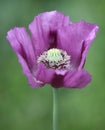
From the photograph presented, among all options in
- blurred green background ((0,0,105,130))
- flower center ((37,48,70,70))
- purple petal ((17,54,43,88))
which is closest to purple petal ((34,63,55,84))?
purple petal ((17,54,43,88))

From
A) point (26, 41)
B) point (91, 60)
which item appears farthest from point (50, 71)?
point (91, 60)

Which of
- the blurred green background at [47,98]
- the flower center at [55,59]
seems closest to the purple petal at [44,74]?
the flower center at [55,59]

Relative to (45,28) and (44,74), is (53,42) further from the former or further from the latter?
(44,74)

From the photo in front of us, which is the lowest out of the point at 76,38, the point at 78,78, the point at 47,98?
the point at 78,78

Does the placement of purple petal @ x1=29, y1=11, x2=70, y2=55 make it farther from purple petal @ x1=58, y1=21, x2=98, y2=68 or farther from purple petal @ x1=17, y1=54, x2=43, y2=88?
purple petal @ x1=17, y1=54, x2=43, y2=88

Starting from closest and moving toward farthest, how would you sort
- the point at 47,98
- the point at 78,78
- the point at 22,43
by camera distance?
the point at 78,78
the point at 22,43
the point at 47,98

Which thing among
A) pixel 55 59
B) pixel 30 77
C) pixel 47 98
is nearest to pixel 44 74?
pixel 30 77
